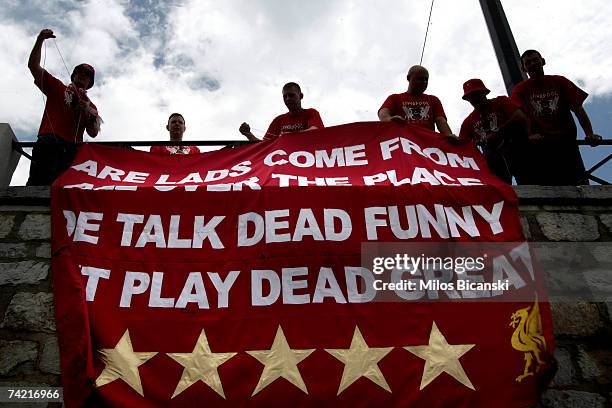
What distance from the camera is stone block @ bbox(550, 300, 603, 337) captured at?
10.9 ft

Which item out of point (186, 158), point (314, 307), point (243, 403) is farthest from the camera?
point (186, 158)

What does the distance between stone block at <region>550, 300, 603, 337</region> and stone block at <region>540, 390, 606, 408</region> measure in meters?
0.40

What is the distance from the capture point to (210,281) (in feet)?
11.0

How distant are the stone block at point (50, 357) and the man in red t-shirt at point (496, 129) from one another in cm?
367

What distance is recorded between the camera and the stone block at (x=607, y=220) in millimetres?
3797

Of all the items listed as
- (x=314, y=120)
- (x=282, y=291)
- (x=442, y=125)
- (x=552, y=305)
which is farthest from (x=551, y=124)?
(x=282, y=291)

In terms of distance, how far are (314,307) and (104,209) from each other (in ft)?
5.94

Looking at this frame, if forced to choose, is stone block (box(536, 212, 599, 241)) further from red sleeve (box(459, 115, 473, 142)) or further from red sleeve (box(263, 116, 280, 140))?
red sleeve (box(263, 116, 280, 140))

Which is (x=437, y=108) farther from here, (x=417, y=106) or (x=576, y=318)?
(x=576, y=318)

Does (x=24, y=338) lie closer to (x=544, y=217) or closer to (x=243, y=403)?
(x=243, y=403)

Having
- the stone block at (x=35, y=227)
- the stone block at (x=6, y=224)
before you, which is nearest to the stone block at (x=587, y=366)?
the stone block at (x=35, y=227)

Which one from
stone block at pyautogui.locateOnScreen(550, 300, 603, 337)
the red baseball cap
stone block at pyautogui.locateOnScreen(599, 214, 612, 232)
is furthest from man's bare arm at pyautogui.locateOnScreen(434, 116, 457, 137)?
stone block at pyautogui.locateOnScreen(550, 300, 603, 337)

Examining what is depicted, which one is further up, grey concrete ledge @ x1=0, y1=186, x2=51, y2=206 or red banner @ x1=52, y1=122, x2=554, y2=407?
grey concrete ledge @ x1=0, y1=186, x2=51, y2=206

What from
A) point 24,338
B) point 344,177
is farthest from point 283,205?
point 24,338
